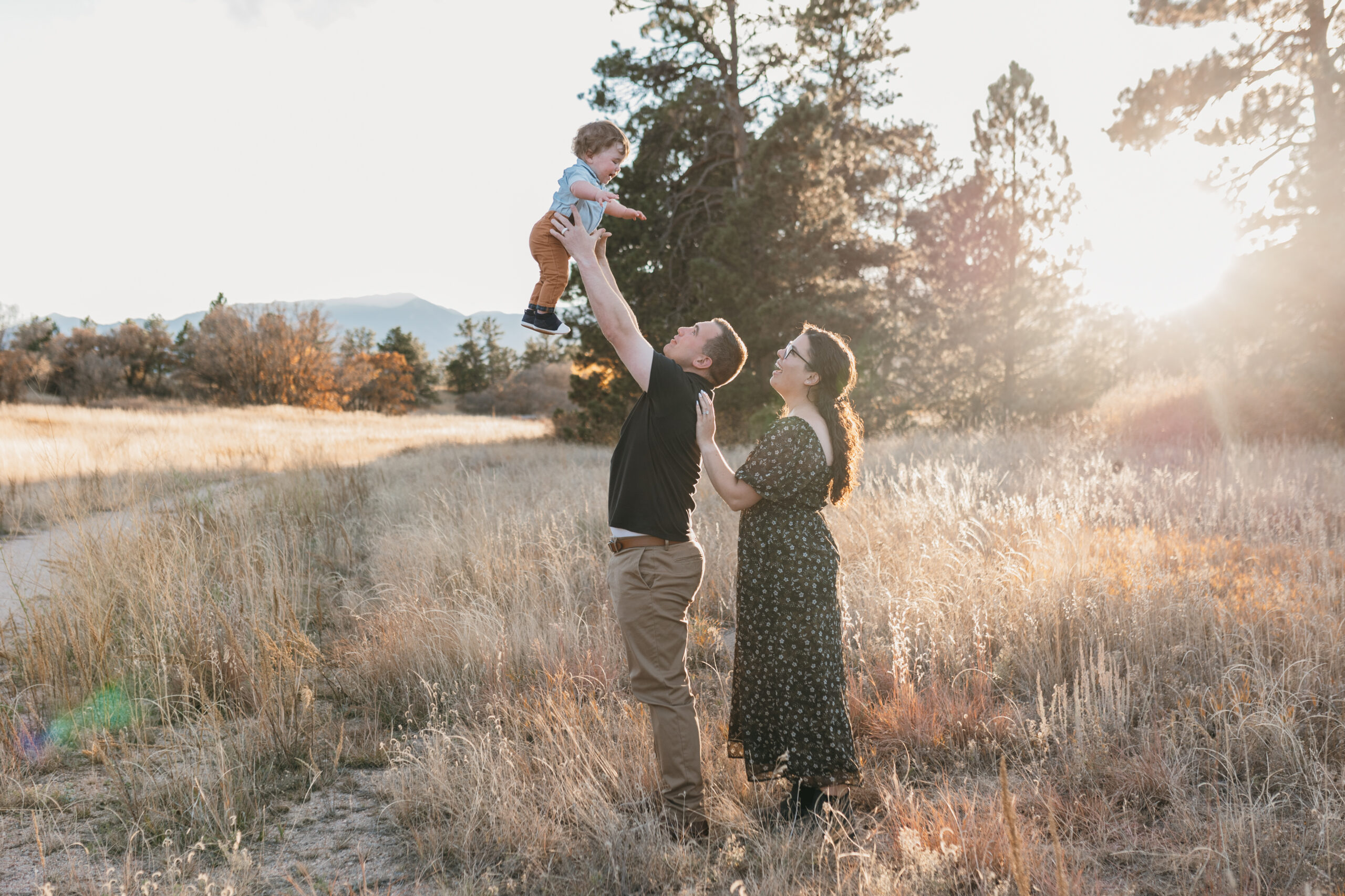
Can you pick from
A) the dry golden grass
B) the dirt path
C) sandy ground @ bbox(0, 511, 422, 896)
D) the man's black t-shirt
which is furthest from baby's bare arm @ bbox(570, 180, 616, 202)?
the dry golden grass

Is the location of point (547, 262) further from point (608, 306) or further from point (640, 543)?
point (640, 543)

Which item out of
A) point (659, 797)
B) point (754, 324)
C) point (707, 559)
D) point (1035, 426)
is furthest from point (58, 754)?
point (1035, 426)

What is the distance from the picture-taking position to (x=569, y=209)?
9.62 ft

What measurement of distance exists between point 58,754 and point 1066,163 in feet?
55.7

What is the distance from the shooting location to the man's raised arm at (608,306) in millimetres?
2615

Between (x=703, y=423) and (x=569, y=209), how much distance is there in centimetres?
106

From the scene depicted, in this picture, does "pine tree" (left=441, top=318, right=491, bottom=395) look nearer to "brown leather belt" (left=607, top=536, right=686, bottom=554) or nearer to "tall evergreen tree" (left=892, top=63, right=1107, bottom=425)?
"tall evergreen tree" (left=892, top=63, right=1107, bottom=425)

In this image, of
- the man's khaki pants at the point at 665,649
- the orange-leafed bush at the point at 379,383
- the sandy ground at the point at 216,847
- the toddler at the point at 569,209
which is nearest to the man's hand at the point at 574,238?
the toddler at the point at 569,209

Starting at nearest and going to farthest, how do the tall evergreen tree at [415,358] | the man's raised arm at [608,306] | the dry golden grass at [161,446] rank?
the man's raised arm at [608,306] < the dry golden grass at [161,446] < the tall evergreen tree at [415,358]

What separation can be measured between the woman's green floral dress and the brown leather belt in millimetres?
355

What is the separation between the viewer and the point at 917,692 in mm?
4012

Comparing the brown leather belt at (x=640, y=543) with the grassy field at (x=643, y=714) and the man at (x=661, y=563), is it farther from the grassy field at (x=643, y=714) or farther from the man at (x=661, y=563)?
the grassy field at (x=643, y=714)

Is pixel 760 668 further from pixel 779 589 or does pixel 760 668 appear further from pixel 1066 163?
pixel 1066 163

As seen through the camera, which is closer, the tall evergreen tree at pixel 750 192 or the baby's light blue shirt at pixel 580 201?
the baby's light blue shirt at pixel 580 201
